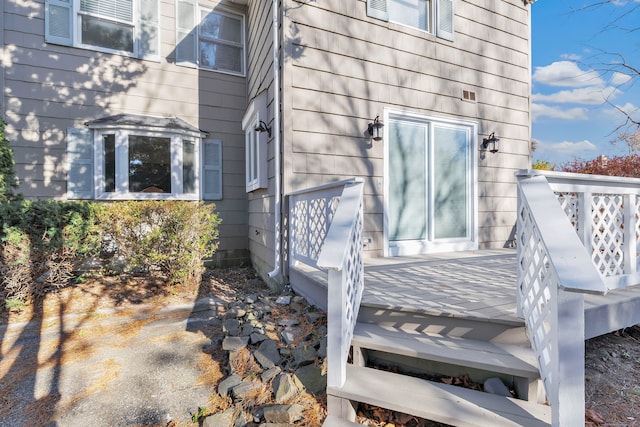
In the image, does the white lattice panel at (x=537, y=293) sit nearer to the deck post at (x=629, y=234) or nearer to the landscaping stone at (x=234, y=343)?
the deck post at (x=629, y=234)

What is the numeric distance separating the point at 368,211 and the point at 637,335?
2804 millimetres

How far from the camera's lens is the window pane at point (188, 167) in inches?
225

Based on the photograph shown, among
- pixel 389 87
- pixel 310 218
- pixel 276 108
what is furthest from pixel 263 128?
pixel 389 87

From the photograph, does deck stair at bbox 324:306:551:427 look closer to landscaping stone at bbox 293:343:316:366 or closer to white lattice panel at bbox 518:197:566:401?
white lattice panel at bbox 518:197:566:401

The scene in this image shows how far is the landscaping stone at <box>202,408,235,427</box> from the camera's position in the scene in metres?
1.82

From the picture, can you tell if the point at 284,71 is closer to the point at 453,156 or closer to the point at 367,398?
the point at 453,156

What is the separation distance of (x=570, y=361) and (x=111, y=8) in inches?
282

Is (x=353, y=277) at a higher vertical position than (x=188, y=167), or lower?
lower

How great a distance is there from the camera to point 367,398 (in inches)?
69.0

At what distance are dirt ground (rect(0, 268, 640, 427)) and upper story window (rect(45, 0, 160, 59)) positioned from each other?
12.3ft

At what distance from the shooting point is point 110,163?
527 centimetres

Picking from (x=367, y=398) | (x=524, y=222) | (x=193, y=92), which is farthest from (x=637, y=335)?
(x=193, y=92)

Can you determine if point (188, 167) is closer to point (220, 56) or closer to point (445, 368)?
point (220, 56)

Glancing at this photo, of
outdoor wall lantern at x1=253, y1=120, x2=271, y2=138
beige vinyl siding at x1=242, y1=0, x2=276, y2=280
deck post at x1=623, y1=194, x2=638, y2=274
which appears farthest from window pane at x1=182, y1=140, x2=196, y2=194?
deck post at x1=623, y1=194, x2=638, y2=274
